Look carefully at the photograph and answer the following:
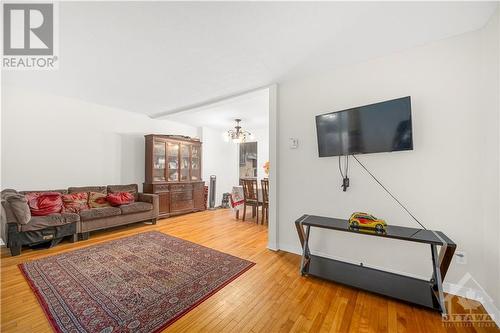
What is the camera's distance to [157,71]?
9.01ft

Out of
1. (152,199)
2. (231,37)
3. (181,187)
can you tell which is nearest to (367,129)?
(231,37)

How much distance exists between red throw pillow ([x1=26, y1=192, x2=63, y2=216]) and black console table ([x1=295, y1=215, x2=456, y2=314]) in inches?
143

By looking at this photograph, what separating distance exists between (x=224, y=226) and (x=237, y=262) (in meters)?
1.63

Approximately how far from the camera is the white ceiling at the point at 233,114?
3691mm

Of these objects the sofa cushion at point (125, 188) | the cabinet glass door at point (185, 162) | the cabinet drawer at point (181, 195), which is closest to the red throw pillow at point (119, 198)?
the sofa cushion at point (125, 188)

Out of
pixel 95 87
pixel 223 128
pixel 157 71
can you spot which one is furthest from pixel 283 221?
pixel 223 128

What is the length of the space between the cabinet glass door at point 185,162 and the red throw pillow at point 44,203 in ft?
8.09

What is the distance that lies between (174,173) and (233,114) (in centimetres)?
210

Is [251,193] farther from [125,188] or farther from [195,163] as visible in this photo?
[125,188]

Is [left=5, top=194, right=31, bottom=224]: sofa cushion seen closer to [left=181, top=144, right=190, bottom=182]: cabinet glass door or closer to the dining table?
[left=181, top=144, right=190, bottom=182]: cabinet glass door

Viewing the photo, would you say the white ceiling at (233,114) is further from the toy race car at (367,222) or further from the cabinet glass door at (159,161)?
the toy race car at (367,222)

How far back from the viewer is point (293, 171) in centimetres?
289

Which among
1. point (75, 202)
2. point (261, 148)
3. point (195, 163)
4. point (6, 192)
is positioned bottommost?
point (75, 202)

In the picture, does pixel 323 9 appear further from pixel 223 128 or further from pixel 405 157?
pixel 223 128
